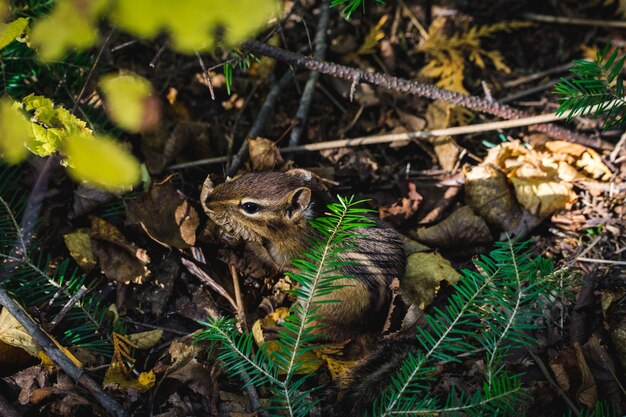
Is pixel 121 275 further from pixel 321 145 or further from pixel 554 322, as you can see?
pixel 554 322

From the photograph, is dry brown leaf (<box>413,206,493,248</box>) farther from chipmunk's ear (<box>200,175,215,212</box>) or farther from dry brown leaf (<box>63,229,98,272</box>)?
dry brown leaf (<box>63,229,98,272</box>)

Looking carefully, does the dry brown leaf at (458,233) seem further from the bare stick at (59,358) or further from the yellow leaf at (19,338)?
the yellow leaf at (19,338)

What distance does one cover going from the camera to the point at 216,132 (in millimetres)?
4184

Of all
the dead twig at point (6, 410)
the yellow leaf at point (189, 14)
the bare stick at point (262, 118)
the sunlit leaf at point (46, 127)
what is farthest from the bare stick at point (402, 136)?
the yellow leaf at point (189, 14)

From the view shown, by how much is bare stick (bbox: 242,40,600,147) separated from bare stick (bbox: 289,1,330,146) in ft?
1.74

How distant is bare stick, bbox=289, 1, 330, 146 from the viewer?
4141 mm

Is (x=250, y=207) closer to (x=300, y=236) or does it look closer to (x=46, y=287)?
(x=300, y=236)

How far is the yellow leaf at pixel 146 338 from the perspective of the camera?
3090 millimetres

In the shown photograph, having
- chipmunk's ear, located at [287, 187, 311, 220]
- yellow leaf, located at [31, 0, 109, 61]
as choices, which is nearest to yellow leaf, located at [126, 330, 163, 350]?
chipmunk's ear, located at [287, 187, 311, 220]

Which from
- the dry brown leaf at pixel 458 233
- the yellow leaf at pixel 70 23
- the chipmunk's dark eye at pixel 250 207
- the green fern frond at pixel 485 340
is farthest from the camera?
the dry brown leaf at pixel 458 233

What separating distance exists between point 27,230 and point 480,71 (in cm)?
411

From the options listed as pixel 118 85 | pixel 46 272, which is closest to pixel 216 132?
pixel 46 272

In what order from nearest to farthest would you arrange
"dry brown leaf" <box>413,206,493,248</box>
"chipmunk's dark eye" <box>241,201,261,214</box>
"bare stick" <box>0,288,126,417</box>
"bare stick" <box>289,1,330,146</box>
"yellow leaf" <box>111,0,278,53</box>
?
"yellow leaf" <box>111,0,278,53</box> < "bare stick" <box>0,288,126,417</box> < "chipmunk's dark eye" <box>241,201,261,214</box> < "dry brown leaf" <box>413,206,493,248</box> < "bare stick" <box>289,1,330,146</box>

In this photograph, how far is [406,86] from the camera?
383 cm
